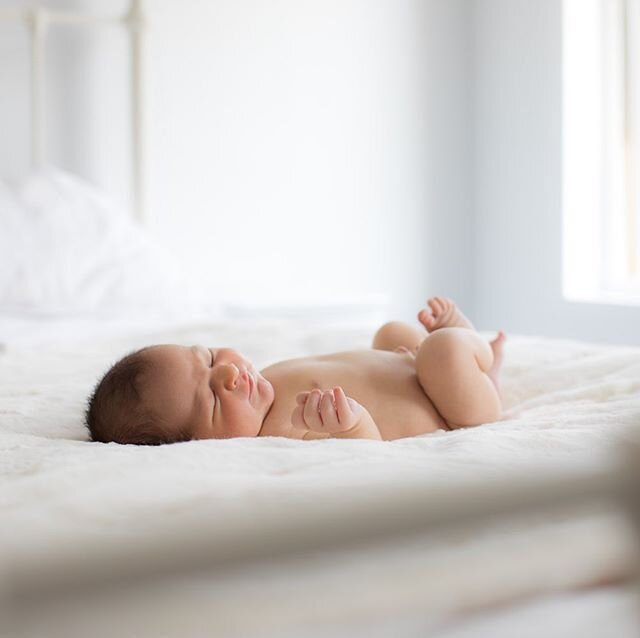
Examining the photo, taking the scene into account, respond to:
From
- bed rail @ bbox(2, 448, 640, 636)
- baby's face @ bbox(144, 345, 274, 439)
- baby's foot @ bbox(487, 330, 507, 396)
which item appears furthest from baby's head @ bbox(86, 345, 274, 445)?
bed rail @ bbox(2, 448, 640, 636)

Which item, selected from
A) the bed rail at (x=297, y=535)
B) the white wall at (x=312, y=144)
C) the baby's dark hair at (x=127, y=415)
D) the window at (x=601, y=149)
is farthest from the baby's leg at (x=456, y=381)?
the window at (x=601, y=149)

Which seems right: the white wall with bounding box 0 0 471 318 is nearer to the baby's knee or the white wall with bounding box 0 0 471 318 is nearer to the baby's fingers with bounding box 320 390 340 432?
the baby's knee

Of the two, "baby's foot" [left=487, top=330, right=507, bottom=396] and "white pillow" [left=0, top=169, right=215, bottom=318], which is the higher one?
→ "white pillow" [left=0, top=169, right=215, bottom=318]

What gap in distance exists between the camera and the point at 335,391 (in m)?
0.91

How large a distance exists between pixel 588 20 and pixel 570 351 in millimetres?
2028

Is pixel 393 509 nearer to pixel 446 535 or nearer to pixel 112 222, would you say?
pixel 446 535

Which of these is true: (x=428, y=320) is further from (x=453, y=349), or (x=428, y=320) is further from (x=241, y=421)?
(x=241, y=421)

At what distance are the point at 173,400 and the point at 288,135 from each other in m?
2.22

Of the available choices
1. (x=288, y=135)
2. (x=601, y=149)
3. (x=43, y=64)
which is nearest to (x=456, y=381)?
(x=43, y=64)

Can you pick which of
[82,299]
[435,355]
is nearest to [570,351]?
[435,355]

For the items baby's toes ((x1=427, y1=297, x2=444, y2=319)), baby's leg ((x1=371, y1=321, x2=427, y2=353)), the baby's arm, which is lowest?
the baby's arm

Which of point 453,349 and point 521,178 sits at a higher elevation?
point 521,178

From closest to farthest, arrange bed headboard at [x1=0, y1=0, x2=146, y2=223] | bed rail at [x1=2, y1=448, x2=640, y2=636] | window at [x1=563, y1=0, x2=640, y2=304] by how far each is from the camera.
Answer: bed rail at [x1=2, y1=448, x2=640, y2=636] → bed headboard at [x1=0, y1=0, x2=146, y2=223] → window at [x1=563, y1=0, x2=640, y2=304]

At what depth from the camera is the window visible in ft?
10.3
